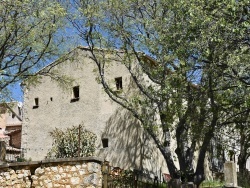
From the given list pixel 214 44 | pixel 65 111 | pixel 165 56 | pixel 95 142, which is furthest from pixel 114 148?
pixel 214 44

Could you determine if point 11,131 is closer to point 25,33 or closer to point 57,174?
point 25,33

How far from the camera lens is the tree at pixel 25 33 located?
55.8 feet

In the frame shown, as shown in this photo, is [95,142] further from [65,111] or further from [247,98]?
[247,98]

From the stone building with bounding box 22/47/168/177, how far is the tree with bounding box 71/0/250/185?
149 inches

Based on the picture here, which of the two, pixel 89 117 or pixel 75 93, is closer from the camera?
pixel 89 117

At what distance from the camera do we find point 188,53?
13.8m

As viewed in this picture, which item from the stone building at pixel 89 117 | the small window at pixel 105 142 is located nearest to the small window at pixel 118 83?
the stone building at pixel 89 117

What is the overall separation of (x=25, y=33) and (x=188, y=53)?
7678 millimetres

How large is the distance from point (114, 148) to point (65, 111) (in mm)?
→ 4871

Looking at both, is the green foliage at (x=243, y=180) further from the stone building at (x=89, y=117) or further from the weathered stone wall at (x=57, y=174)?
the weathered stone wall at (x=57, y=174)

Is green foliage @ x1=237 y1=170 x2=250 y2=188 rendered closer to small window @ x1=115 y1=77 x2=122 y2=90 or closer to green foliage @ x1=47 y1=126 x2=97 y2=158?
green foliage @ x1=47 y1=126 x2=97 y2=158

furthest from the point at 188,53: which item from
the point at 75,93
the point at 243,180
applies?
the point at 75,93

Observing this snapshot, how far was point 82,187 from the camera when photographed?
10.9m

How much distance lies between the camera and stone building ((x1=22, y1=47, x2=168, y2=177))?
24.3m
